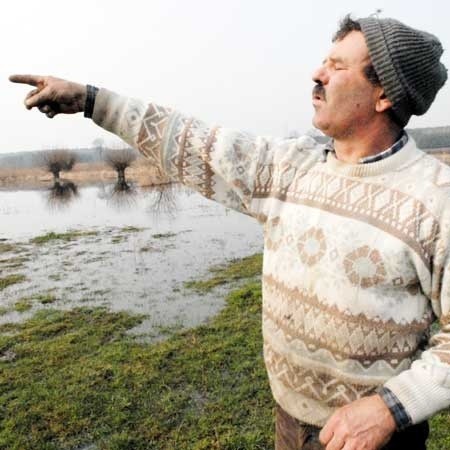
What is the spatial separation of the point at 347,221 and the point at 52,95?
130 centimetres

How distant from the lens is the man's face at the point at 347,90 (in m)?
1.77

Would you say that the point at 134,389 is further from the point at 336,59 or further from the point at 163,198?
the point at 163,198

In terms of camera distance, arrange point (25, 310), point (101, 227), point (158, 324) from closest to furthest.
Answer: point (158, 324), point (25, 310), point (101, 227)

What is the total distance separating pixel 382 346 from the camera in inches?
66.4

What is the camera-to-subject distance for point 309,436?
1.92 metres

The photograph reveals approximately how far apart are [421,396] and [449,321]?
0.96 feet

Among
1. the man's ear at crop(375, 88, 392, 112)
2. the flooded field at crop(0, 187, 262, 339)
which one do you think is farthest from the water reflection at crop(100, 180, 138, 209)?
the man's ear at crop(375, 88, 392, 112)

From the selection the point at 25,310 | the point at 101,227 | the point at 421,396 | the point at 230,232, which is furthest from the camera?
the point at 101,227

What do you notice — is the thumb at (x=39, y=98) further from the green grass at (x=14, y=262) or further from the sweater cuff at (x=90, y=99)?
the green grass at (x=14, y=262)

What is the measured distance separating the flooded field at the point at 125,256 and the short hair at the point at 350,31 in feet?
20.5

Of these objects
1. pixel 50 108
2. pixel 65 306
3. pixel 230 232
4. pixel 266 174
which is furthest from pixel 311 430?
pixel 230 232

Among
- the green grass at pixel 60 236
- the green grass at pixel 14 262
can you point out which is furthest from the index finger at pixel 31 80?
the green grass at pixel 60 236

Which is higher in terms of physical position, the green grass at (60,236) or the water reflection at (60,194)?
the green grass at (60,236)

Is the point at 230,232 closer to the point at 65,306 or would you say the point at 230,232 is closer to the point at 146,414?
the point at 65,306
